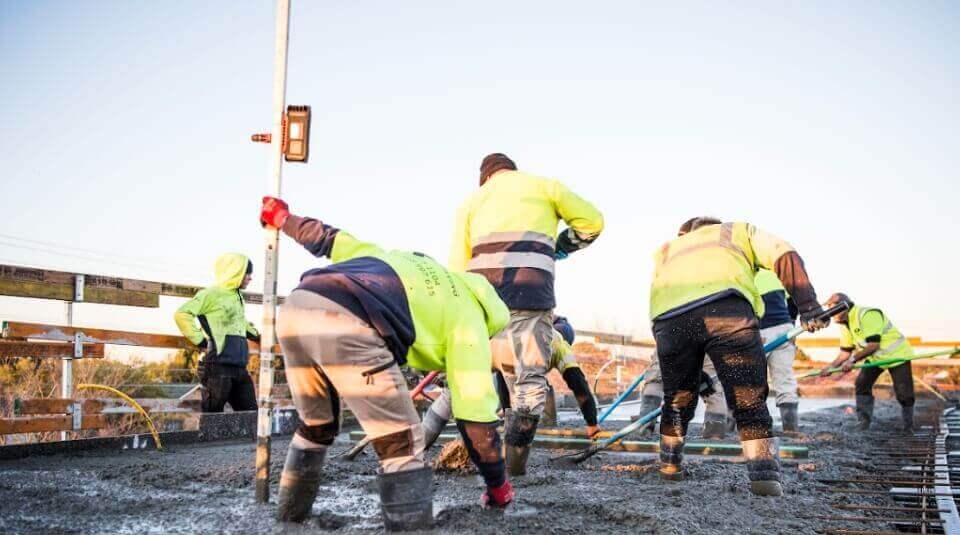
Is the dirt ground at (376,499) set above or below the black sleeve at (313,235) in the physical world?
below

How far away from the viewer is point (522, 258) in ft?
14.3

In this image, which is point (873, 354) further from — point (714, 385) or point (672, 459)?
point (672, 459)

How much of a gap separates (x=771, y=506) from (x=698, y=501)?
326 millimetres

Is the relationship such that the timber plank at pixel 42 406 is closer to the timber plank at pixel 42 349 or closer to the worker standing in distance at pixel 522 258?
the timber plank at pixel 42 349

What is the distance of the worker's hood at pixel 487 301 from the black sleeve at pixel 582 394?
3020mm

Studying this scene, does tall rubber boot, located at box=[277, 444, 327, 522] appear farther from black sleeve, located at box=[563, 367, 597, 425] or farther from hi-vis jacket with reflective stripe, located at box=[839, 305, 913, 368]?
hi-vis jacket with reflective stripe, located at box=[839, 305, 913, 368]

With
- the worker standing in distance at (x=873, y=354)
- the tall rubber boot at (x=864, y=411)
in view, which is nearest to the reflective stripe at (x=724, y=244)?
the worker standing in distance at (x=873, y=354)

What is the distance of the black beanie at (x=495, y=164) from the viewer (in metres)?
4.72

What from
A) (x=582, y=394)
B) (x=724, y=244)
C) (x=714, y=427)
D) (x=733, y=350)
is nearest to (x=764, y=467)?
(x=733, y=350)

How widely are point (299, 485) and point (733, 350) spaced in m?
2.33

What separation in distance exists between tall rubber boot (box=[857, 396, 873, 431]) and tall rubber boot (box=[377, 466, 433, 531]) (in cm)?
839

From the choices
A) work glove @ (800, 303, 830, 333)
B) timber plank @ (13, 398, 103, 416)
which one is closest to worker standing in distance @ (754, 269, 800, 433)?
work glove @ (800, 303, 830, 333)

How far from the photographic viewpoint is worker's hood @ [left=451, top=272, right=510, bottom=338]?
3.08 meters

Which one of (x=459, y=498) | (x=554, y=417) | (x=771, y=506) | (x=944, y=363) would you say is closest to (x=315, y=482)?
(x=459, y=498)
